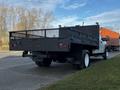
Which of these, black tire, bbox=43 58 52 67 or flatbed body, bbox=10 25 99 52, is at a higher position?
flatbed body, bbox=10 25 99 52

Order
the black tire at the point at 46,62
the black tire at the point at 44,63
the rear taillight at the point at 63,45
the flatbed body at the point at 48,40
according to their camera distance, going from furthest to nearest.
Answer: the black tire at the point at 46,62 → the black tire at the point at 44,63 → the flatbed body at the point at 48,40 → the rear taillight at the point at 63,45

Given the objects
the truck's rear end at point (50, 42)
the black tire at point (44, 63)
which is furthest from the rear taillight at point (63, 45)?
the black tire at point (44, 63)

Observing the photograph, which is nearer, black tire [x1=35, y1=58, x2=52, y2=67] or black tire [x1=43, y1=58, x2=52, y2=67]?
black tire [x1=35, y1=58, x2=52, y2=67]

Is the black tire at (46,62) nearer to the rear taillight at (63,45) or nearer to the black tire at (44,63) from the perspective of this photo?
the black tire at (44,63)

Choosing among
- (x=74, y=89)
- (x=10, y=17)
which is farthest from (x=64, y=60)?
(x=10, y=17)

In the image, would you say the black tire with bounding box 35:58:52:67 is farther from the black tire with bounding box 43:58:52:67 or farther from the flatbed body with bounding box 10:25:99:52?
the flatbed body with bounding box 10:25:99:52

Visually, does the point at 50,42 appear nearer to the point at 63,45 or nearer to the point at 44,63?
the point at 63,45

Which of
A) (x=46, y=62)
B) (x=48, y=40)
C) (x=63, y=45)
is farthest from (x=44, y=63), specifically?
(x=63, y=45)

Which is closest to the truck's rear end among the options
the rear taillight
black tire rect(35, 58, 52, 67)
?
the rear taillight

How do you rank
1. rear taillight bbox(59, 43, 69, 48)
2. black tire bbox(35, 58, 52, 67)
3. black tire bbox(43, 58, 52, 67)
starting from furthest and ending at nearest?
black tire bbox(43, 58, 52, 67), black tire bbox(35, 58, 52, 67), rear taillight bbox(59, 43, 69, 48)

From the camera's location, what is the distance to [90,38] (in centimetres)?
1443

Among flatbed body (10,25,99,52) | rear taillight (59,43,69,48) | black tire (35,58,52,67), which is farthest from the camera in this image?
black tire (35,58,52,67)

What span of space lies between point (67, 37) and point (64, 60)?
2.05m

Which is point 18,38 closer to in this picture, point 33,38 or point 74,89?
point 33,38
